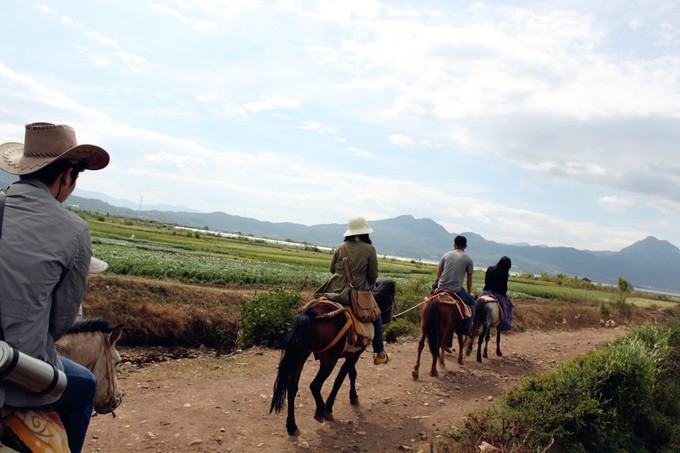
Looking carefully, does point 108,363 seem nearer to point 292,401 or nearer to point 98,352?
point 98,352

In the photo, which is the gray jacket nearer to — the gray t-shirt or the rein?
the rein

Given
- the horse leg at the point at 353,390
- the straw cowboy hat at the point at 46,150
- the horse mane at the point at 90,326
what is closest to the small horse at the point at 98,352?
the horse mane at the point at 90,326

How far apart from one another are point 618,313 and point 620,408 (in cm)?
2041

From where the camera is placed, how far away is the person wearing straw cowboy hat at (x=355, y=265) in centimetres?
766

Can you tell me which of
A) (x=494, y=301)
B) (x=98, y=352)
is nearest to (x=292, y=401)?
(x=98, y=352)

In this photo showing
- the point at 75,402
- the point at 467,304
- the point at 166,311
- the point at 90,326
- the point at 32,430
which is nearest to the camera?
the point at 32,430

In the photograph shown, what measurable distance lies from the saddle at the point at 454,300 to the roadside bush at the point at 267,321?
12.2ft

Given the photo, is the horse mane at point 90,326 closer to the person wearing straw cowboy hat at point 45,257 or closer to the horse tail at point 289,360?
the person wearing straw cowboy hat at point 45,257

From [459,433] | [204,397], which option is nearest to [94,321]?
[204,397]

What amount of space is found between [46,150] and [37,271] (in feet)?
2.55

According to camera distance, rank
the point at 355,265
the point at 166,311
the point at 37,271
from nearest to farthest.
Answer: the point at 37,271, the point at 355,265, the point at 166,311

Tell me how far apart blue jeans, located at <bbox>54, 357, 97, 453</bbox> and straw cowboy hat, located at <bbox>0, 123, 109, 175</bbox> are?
47.5 inches

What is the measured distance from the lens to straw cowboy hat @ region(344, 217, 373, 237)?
775cm

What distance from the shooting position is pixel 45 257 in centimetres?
260
